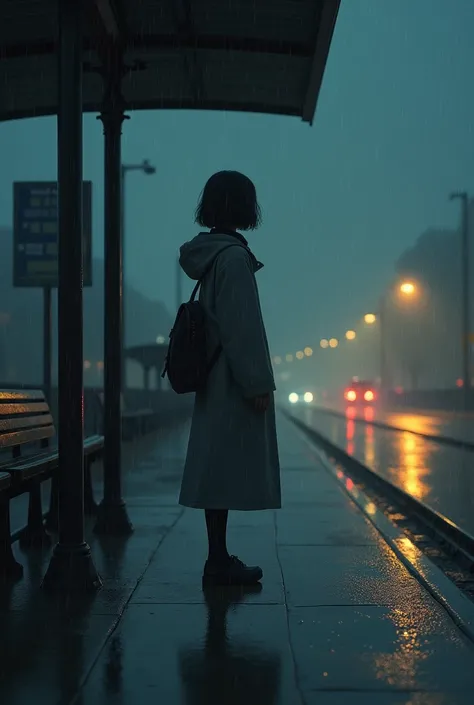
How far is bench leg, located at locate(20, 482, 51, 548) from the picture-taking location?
7191mm

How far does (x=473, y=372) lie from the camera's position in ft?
351

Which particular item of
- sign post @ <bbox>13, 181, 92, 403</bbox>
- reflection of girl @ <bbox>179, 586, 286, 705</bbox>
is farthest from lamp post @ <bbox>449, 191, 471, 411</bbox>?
reflection of girl @ <bbox>179, 586, 286, 705</bbox>

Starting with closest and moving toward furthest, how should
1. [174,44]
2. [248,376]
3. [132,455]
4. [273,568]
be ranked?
[248,376], [273,568], [174,44], [132,455]

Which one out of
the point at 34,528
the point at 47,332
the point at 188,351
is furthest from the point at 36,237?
the point at 188,351

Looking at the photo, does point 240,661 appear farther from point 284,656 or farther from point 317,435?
point 317,435

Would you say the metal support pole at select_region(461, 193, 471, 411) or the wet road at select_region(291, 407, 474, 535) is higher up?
the metal support pole at select_region(461, 193, 471, 411)

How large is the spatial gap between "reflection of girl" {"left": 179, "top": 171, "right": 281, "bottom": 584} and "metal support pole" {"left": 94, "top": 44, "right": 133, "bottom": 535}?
2.05 m

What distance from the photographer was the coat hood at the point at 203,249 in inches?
222

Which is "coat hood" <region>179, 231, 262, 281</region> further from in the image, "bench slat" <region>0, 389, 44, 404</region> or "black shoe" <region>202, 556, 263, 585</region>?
"bench slat" <region>0, 389, 44, 404</region>

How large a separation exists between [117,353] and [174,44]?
2.36 metres

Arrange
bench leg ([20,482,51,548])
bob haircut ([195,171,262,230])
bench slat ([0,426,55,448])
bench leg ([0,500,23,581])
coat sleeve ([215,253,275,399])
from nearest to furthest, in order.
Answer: coat sleeve ([215,253,275,399]) < bob haircut ([195,171,262,230]) < bench leg ([0,500,23,581]) < bench slat ([0,426,55,448]) < bench leg ([20,482,51,548])

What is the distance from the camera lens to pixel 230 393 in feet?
18.3

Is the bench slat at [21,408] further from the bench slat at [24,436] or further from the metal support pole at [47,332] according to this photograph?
the metal support pole at [47,332]

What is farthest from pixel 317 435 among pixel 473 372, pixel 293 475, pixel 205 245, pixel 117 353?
pixel 473 372
